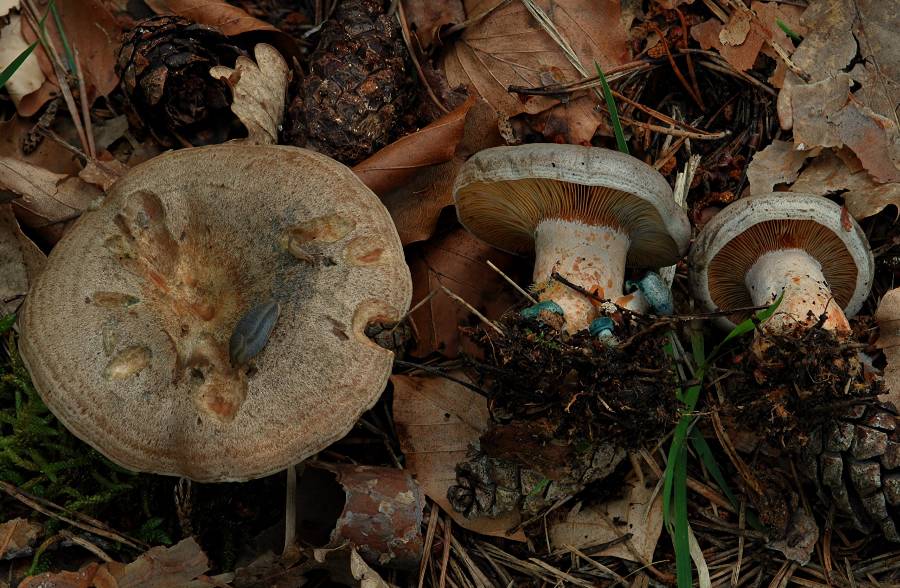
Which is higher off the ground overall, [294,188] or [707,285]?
[294,188]

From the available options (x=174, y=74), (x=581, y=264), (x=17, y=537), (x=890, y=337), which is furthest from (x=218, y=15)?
(x=890, y=337)

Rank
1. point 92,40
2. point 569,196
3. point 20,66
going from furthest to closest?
point 92,40 < point 20,66 < point 569,196

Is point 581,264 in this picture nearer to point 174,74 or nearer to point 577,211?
point 577,211

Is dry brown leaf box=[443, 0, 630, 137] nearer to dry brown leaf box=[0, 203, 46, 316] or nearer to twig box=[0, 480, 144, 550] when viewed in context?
dry brown leaf box=[0, 203, 46, 316]

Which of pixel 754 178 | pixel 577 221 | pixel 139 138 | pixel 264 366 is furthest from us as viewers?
pixel 139 138

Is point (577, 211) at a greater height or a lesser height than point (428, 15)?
lesser

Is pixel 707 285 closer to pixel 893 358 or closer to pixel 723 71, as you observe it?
pixel 893 358

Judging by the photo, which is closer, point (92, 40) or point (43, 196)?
point (43, 196)

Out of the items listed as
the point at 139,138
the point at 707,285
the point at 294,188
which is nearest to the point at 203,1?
the point at 139,138
